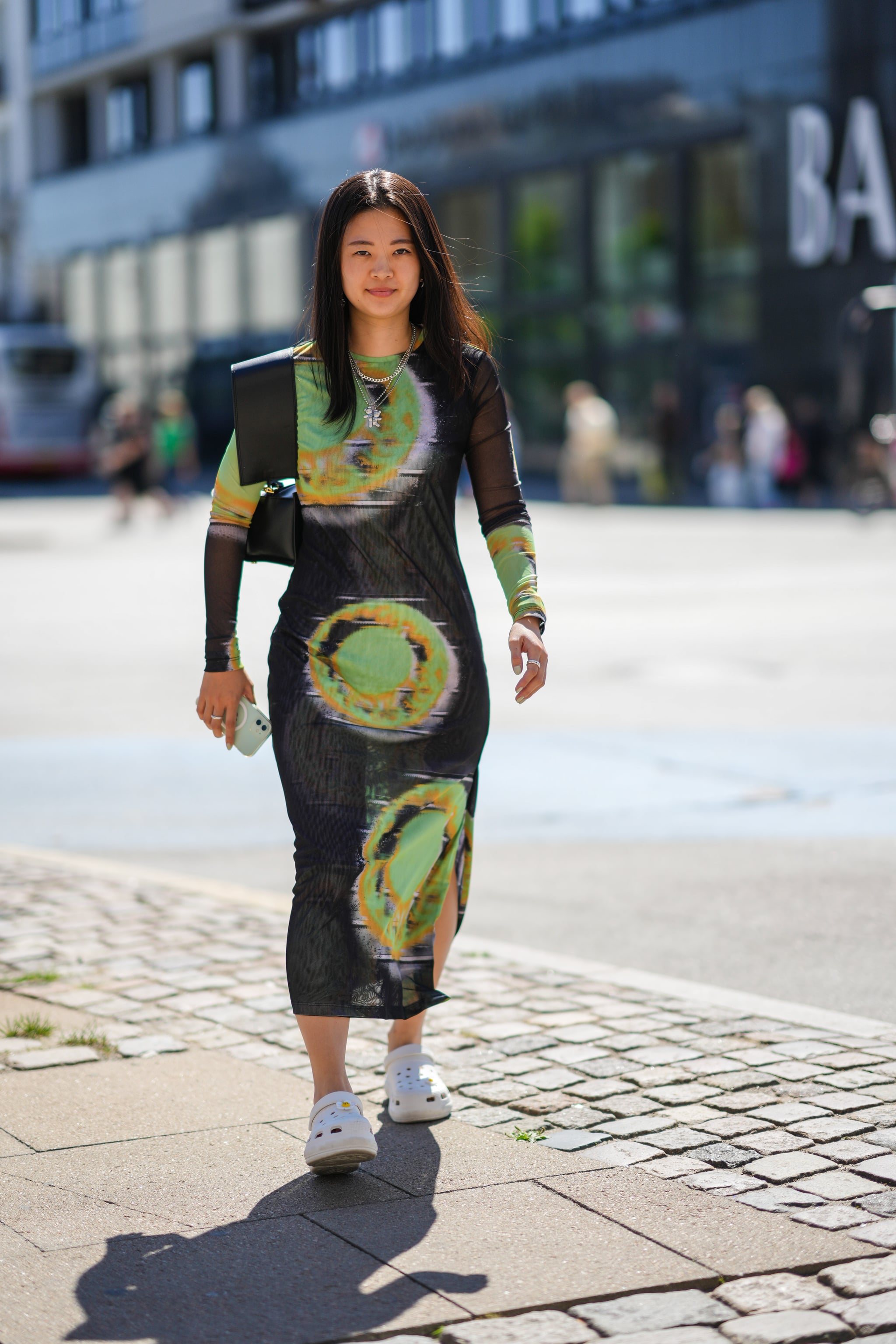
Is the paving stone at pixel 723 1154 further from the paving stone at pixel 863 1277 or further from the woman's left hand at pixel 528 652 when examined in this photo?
the woman's left hand at pixel 528 652

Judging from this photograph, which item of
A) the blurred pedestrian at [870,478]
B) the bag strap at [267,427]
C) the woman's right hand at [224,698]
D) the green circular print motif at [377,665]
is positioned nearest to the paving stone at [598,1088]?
the green circular print motif at [377,665]

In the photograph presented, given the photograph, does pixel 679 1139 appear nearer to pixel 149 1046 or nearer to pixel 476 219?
pixel 149 1046

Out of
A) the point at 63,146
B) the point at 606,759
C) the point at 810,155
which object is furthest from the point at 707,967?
the point at 63,146

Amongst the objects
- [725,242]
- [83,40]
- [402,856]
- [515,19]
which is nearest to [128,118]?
[83,40]

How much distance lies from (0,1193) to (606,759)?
5.14m

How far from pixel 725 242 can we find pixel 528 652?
31257 mm

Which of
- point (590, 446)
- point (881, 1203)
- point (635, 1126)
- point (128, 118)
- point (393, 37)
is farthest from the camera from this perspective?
point (128, 118)

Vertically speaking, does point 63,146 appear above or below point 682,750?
above

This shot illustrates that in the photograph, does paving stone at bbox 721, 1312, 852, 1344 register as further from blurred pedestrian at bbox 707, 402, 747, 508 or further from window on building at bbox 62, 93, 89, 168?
window on building at bbox 62, 93, 89, 168

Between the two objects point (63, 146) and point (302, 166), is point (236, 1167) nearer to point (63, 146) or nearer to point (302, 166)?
point (302, 166)

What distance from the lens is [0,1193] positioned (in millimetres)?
3332

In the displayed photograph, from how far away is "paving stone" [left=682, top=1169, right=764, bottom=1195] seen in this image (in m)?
3.32

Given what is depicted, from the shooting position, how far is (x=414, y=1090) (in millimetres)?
3729

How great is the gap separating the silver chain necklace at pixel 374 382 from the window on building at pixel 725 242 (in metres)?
30.3
